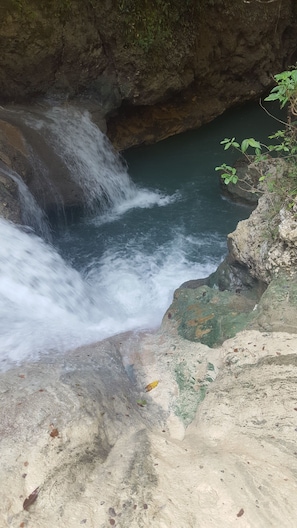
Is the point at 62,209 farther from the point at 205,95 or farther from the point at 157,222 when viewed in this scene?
the point at 205,95

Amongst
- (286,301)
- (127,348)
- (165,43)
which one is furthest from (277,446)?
(165,43)

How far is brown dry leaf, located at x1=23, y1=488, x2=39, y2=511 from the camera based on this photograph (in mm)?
1759

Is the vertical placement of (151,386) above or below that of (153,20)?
below

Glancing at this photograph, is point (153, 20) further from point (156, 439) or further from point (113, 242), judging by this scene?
point (156, 439)

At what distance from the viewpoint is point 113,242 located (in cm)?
676

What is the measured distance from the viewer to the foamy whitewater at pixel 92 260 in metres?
4.04

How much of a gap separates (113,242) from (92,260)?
22.0 inches

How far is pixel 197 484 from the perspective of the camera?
1.85m

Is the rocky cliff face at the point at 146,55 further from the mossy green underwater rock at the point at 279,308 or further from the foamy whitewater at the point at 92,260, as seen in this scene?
the mossy green underwater rock at the point at 279,308

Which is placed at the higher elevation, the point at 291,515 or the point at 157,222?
the point at 291,515

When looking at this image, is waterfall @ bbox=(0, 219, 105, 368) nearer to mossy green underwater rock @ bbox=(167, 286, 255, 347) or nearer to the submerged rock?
the submerged rock

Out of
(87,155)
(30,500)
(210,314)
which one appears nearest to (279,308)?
(210,314)

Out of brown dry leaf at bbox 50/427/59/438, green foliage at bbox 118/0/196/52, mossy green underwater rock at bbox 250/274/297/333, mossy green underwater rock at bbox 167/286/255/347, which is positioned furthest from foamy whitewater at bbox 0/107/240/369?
green foliage at bbox 118/0/196/52

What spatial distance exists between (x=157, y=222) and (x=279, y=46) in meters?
6.24
